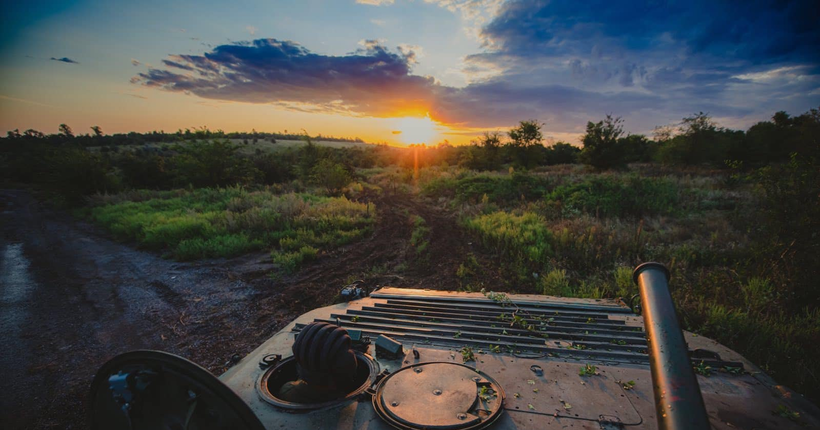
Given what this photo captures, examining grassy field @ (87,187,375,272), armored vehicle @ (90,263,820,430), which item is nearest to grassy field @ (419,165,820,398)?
armored vehicle @ (90,263,820,430)

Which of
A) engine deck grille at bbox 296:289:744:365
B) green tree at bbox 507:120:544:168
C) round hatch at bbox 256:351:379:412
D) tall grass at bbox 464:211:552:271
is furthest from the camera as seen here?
green tree at bbox 507:120:544:168

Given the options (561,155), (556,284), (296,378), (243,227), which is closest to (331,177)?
(243,227)

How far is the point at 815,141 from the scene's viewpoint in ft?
20.0

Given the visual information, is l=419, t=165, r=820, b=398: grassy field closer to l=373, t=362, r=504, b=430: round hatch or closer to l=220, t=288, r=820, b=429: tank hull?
l=220, t=288, r=820, b=429: tank hull

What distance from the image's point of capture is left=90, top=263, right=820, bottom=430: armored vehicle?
1.80m

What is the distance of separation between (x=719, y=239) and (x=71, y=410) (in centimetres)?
1389

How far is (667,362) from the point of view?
5.88 ft

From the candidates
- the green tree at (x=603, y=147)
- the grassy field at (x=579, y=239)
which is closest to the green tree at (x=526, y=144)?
the green tree at (x=603, y=147)

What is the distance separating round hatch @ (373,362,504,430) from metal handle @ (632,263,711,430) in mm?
908

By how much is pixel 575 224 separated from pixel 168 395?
36.0 ft

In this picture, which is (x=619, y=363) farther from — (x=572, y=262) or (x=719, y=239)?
(x=719, y=239)

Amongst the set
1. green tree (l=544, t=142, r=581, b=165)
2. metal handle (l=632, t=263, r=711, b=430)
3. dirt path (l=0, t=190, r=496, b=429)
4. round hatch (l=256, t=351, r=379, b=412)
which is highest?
green tree (l=544, t=142, r=581, b=165)

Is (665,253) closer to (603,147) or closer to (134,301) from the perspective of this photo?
(134,301)

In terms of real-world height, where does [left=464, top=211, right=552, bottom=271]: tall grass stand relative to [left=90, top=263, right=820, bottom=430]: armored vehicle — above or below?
below
